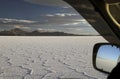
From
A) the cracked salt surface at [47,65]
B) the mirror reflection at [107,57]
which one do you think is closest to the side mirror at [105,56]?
the mirror reflection at [107,57]

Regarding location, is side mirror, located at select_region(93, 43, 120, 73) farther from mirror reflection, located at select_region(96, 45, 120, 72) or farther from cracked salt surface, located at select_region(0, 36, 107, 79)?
cracked salt surface, located at select_region(0, 36, 107, 79)

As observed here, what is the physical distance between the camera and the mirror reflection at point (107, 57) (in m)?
1.23

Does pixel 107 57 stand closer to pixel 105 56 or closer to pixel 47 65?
pixel 105 56

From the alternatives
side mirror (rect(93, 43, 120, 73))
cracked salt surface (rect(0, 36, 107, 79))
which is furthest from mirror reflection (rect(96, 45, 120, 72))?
cracked salt surface (rect(0, 36, 107, 79))

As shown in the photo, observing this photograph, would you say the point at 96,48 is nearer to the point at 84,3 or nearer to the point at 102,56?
the point at 102,56

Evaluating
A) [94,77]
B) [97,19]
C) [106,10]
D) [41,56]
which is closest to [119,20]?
[97,19]

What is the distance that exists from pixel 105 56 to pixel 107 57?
1 centimetres

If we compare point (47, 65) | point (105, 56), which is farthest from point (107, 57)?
point (47, 65)

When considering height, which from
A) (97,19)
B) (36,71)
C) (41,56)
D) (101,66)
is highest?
(97,19)

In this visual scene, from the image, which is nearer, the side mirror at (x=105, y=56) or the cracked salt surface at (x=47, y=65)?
the side mirror at (x=105, y=56)

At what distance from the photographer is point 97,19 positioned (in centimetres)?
155

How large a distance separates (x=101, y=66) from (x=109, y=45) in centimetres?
11

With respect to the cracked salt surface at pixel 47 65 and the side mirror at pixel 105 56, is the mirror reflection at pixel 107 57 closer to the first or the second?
the side mirror at pixel 105 56

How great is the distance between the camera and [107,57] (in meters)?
1.34
